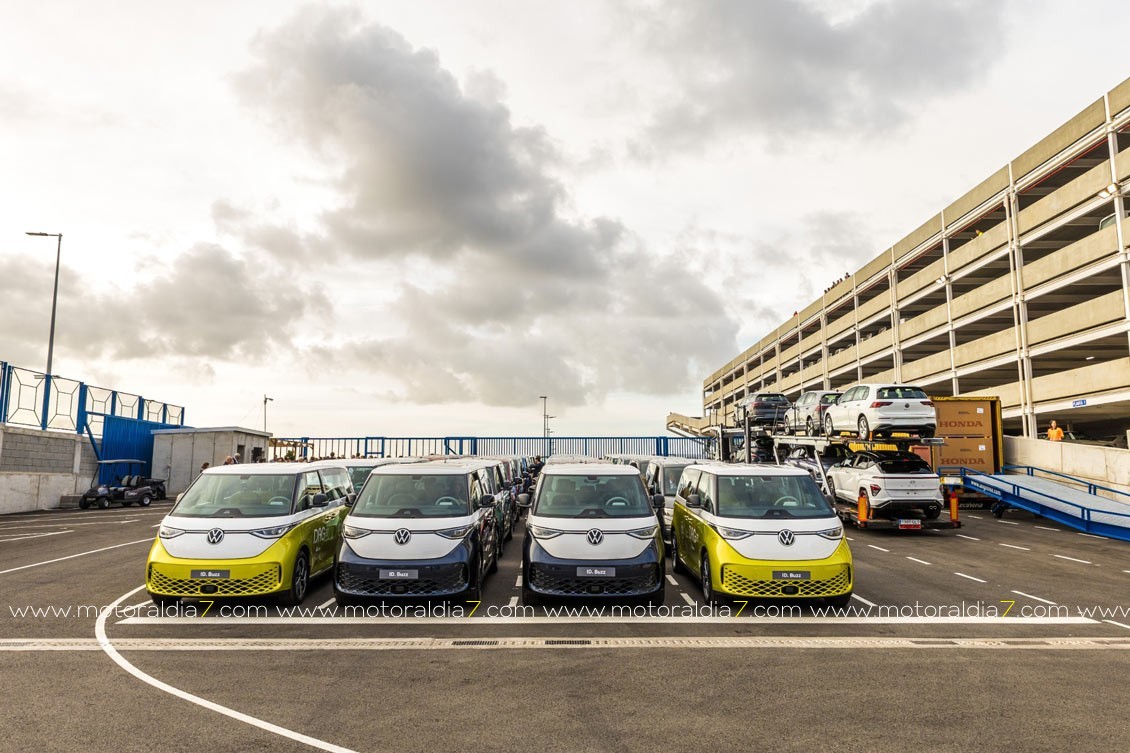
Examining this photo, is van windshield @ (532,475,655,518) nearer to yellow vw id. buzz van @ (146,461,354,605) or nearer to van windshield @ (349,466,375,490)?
yellow vw id. buzz van @ (146,461,354,605)

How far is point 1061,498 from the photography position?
1894 centimetres

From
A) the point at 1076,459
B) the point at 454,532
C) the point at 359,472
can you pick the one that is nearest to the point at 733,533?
the point at 454,532

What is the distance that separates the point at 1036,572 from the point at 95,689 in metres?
13.5

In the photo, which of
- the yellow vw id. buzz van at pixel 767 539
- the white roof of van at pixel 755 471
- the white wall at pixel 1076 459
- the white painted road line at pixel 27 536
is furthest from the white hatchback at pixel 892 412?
the white painted road line at pixel 27 536

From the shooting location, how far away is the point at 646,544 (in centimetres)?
804

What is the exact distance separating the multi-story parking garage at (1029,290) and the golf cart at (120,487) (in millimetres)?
38397

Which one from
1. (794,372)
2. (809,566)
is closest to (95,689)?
(809,566)

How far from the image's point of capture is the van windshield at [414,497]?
28.8 feet

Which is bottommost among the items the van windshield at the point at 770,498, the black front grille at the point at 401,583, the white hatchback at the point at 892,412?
the black front grille at the point at 401,583

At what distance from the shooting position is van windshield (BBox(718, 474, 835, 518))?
8688 millimetres

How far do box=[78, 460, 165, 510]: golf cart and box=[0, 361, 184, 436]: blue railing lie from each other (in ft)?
5.70

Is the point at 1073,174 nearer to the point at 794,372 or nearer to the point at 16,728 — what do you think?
the point at 794,372

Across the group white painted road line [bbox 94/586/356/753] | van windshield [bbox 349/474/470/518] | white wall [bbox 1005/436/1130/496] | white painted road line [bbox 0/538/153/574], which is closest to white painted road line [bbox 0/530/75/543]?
white painted road line [bbox 0/538/153/574]

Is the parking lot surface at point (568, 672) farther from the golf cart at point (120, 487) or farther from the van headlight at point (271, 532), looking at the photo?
the golf cart at point (120, 487)
